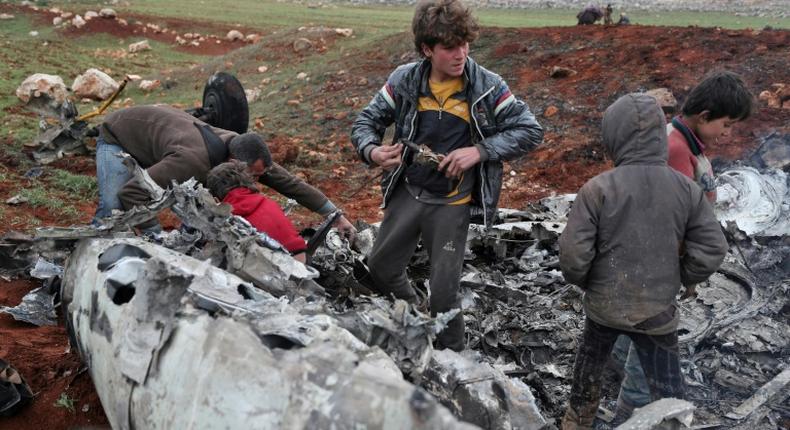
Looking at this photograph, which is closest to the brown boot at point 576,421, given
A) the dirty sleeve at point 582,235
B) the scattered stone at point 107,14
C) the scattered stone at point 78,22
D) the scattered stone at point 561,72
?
the dirty sleeve at point 582,235

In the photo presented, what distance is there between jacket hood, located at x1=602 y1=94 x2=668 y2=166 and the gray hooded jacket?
502 mm

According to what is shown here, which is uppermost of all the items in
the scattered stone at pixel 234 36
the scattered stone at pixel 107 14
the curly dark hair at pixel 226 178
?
the curly dark hair at pixel 226 178

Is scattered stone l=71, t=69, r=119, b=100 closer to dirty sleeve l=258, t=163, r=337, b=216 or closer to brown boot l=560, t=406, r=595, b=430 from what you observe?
dirty sleeve l=258, t=163, r=337, b=216

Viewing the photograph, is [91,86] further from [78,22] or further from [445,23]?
[445,23]

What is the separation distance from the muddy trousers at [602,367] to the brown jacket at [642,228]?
12cm

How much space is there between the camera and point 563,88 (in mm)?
12156

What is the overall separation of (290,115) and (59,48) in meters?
12.3

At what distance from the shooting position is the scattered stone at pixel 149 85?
17.0 meters

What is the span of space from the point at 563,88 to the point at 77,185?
28.3 feet

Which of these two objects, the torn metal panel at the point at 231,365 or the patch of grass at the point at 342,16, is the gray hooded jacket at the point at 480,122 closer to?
the torn metal panel at the point at 231,365

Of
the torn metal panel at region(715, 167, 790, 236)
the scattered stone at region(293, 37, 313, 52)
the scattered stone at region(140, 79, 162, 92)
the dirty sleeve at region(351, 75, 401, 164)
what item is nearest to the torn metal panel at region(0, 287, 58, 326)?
the dirty sleeve at region(351, 75, 401, 164)

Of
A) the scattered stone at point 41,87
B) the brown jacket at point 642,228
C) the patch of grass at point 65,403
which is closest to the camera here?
the brown jacket at point 642,228

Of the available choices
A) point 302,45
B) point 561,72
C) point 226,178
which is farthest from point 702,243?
point 302,45

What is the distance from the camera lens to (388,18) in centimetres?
2894
